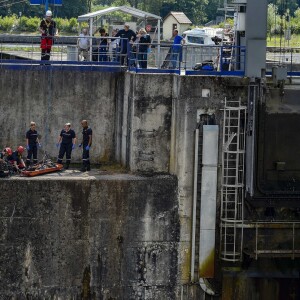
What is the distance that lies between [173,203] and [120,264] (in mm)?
1679

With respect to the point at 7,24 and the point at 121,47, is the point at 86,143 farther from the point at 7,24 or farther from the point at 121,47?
the point at 7,24

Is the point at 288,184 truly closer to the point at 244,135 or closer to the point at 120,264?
the point at 244,135

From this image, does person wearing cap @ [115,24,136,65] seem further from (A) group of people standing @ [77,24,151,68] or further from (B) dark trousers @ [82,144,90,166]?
(B) dark trousers @ [82,144,90,166]

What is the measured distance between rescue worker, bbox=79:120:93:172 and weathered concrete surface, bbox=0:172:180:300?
2.89 ft

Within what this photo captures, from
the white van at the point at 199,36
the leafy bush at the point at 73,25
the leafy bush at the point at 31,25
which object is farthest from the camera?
the leafy bush at the point at 31,25

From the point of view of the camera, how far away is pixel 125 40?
27.8 meters

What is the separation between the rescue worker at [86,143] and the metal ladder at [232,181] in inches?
116

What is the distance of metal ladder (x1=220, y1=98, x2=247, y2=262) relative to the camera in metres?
25.6

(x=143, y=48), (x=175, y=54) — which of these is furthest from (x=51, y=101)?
(x=175, y=54)

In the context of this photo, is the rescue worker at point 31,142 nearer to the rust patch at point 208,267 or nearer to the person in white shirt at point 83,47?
the person in white shirt at point 83,47

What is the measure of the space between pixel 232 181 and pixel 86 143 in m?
3.26

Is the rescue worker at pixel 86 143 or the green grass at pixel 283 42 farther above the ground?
the green grass at pixel 283 42

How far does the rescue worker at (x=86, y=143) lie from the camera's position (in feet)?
86.3

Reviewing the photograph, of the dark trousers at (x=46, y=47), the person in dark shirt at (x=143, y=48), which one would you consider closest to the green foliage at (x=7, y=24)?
the dark trousers at (x=46, y=47)
